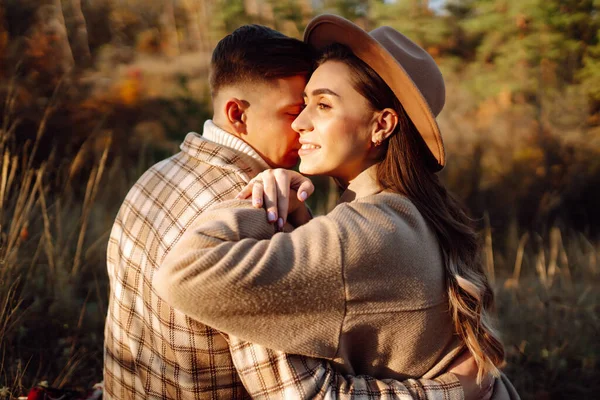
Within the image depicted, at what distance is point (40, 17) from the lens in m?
7.43

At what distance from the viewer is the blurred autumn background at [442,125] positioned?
15.8 ft

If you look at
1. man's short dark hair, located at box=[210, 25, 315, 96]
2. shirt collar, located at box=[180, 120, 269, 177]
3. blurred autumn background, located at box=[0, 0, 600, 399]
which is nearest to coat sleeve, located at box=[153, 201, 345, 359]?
shirt collar, located at box=[180, 120, 269, 177]

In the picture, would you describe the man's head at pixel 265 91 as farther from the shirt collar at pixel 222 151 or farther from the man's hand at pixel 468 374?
the man's hand at pixel 468 374

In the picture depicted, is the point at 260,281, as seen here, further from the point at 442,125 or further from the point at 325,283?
the point at 442,125

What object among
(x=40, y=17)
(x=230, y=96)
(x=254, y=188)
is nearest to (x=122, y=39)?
(x=40, y=17)

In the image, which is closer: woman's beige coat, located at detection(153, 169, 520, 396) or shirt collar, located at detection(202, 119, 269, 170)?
woman's beige coat, located at detection(153, 169, 520, 396)

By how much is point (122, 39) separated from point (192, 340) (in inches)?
334

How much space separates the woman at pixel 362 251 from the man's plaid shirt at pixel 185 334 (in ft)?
0.32

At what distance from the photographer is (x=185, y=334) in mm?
2154

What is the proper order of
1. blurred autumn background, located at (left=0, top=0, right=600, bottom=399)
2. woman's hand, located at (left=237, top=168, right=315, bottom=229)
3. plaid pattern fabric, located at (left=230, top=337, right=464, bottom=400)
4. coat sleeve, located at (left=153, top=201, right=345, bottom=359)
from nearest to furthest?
coat sleeve, located at (left=153, top=201, right=345, bottom=359), plaid pattern fabric, located at (left=230, top=337, right=464, bottom=400), woman's hand, located at (left=237, top=168, right=315, bottom=229), blurred autumn background, located at (left=0, top=0, right=600, bottom=399)

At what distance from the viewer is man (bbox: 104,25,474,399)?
2035mm

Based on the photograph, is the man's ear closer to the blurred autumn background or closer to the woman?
the woman

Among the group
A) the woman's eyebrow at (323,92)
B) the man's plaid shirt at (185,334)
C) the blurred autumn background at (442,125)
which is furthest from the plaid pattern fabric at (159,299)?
the blurred autumn background at (442,125)

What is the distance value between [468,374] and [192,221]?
112 centimetres
